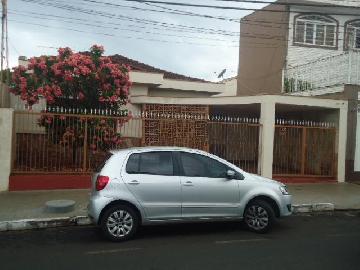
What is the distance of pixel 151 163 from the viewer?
7.86 metres

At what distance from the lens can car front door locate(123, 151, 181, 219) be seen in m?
7.59

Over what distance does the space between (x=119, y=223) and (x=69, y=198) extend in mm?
4174

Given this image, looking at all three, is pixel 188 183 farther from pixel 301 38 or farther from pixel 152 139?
pixel 301 38

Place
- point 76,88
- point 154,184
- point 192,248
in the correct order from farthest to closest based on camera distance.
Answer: point 76,88 → point 154,184 → point 192,248

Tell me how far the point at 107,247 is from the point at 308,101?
10081mm

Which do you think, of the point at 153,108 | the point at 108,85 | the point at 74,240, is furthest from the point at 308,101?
the point at 74,240

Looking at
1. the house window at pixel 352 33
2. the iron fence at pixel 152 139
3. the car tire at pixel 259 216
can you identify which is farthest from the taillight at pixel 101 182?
the house window at pixel 352 33

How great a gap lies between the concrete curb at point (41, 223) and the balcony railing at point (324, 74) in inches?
→ 423

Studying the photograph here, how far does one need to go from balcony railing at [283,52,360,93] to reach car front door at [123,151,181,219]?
10.2 m

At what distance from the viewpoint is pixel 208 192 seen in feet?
25.8

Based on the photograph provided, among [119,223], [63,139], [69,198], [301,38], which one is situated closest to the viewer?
[119,223]

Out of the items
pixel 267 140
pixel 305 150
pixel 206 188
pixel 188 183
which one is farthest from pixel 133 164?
pixel 305 150

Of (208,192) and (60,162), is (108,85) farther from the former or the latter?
(208,192)

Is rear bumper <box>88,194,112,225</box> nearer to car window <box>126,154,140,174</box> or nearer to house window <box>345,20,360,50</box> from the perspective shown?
car window <box>126,154,140,174</box>
